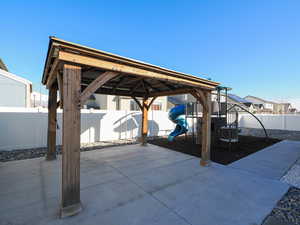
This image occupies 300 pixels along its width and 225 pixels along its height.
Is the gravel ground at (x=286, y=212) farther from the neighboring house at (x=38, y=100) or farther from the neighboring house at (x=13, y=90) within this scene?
the neighboring house at (x=38, y=100)

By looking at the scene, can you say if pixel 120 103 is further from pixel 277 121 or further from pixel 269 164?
pixel 277 121

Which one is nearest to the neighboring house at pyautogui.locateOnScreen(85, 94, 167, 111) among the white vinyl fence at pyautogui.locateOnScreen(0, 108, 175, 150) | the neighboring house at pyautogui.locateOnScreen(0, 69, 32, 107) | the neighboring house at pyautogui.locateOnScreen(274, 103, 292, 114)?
the white vinyl fence at pyautogui.locateOnScreen(0, 108, 175, 150)

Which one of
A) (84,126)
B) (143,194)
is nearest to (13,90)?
(84,126)

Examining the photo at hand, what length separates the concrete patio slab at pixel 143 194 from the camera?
1.91 m

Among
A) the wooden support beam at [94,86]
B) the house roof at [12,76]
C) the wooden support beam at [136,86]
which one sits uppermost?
the house roof at [12,76]

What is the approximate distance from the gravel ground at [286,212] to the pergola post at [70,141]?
2.81 meters

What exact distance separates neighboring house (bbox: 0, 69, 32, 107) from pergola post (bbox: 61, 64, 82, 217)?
8365 millimetres

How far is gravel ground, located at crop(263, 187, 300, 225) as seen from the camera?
1.89 meters

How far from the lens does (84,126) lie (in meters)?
6.76

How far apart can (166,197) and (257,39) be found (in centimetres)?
A: 963

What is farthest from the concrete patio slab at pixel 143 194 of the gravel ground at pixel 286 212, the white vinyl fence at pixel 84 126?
the white vinyl fence at pixel 84 126

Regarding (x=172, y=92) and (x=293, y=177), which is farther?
(x=172, y=92)

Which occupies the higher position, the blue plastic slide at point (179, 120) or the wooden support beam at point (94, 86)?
the wooden support beam at point (94, 86)

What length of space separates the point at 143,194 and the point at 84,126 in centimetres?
543
